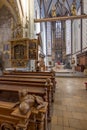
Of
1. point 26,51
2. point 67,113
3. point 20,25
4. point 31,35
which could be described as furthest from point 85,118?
point 31,35

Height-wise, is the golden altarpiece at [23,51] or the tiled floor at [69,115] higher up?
the golden altarpiece at [23,51]

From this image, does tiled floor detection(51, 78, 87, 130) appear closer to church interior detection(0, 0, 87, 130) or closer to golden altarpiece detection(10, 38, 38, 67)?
church interior detection(0, 0, 87, 130)

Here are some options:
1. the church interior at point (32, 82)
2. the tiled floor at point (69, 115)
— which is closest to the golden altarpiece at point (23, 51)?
the church interior at point (32, 82)

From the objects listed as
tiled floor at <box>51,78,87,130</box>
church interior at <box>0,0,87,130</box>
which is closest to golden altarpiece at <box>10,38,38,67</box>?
church interior at <box>0,0,87,130</box>

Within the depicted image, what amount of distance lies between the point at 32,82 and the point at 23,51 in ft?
14.1

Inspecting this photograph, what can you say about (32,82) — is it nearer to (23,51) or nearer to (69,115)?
(69,115)

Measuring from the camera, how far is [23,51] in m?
6.92

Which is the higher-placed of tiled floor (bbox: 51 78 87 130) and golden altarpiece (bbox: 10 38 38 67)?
golden altarpiece (bbox: 10 38 38 67)

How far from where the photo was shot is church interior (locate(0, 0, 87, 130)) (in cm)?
130

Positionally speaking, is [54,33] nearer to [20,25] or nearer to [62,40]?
[62,40]

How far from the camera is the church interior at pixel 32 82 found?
130cm

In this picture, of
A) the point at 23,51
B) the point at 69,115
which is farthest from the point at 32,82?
the point at 23,51

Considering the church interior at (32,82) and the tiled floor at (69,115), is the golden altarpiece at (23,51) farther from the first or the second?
the tiled floor at (69,115)

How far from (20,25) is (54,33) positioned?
14.7m
